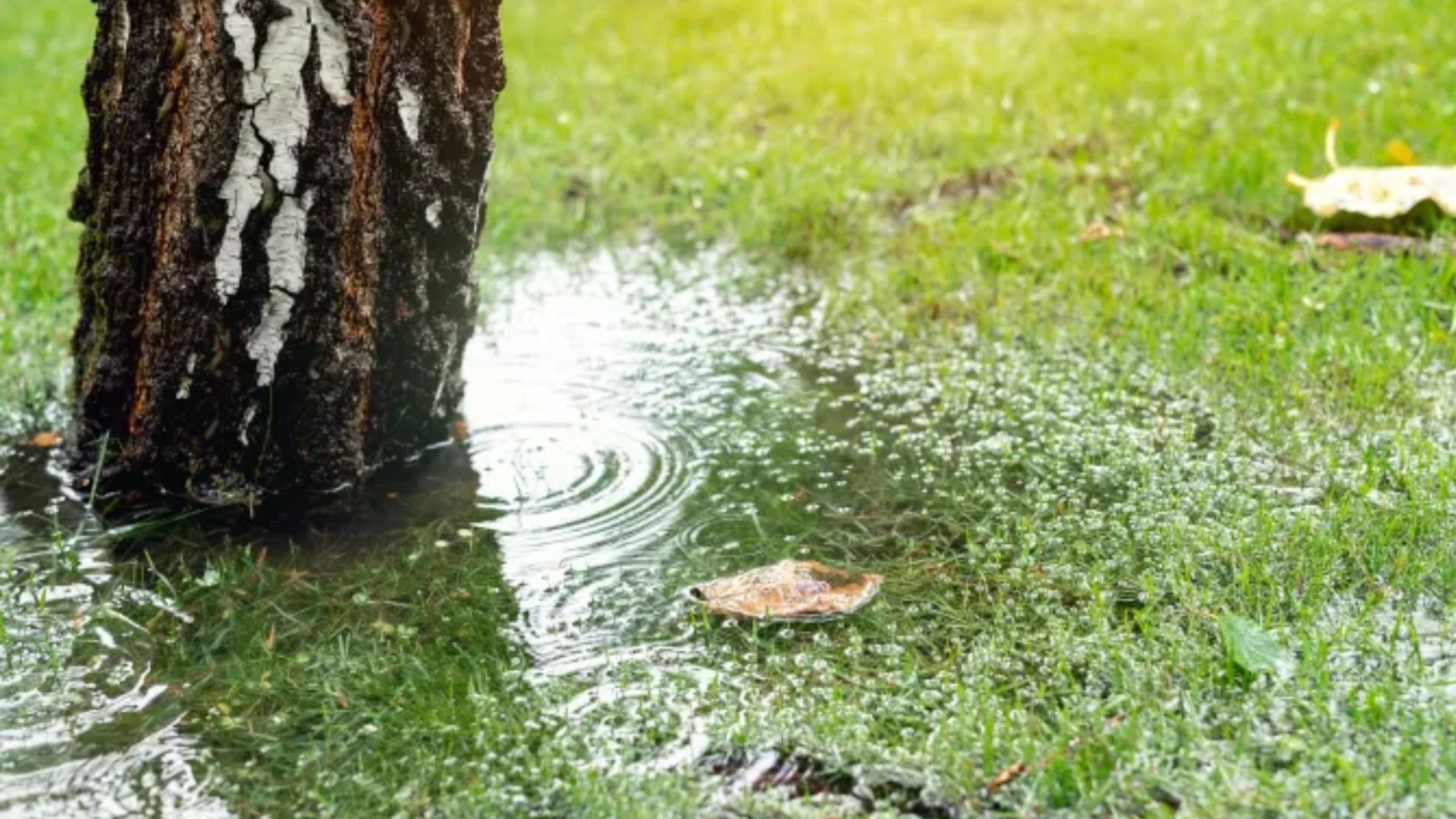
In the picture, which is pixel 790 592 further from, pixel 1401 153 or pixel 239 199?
pixel 1401 153

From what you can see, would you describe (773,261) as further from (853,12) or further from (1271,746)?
(853,12)

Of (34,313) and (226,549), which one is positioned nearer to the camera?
(226,549)

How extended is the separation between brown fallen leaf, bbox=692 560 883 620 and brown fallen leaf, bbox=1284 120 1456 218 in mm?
2331

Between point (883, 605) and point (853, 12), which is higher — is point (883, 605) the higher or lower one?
the lower one

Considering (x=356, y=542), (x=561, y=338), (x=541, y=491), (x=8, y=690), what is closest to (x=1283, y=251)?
(x=561, y=338)

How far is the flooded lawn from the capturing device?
2.17 meters

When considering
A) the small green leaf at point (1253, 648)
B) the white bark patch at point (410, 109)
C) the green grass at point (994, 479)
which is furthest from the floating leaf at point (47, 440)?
the small green leaf at point (1253, 648)

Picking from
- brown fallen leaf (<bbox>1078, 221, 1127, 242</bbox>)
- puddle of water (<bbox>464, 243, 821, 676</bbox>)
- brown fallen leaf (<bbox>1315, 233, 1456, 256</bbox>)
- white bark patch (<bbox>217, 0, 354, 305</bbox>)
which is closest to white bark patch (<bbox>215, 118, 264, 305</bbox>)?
white bark patch (<bbox>217, 0, 354, 305</bbox>)

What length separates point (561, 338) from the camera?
413 centimetres

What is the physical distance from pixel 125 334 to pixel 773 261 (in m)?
2.11

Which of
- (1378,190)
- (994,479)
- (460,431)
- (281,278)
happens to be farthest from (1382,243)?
(281,278)

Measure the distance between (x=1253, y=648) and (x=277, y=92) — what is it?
196cm

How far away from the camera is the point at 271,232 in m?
2.92

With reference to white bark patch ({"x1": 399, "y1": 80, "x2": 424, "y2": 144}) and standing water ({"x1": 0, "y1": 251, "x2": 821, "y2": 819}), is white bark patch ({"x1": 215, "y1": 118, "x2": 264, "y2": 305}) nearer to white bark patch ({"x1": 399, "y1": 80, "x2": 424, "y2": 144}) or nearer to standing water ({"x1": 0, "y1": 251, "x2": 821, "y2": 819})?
white bark patch ({"x1": 399, "y1": 80, "x2": 424, "y2": 144})
